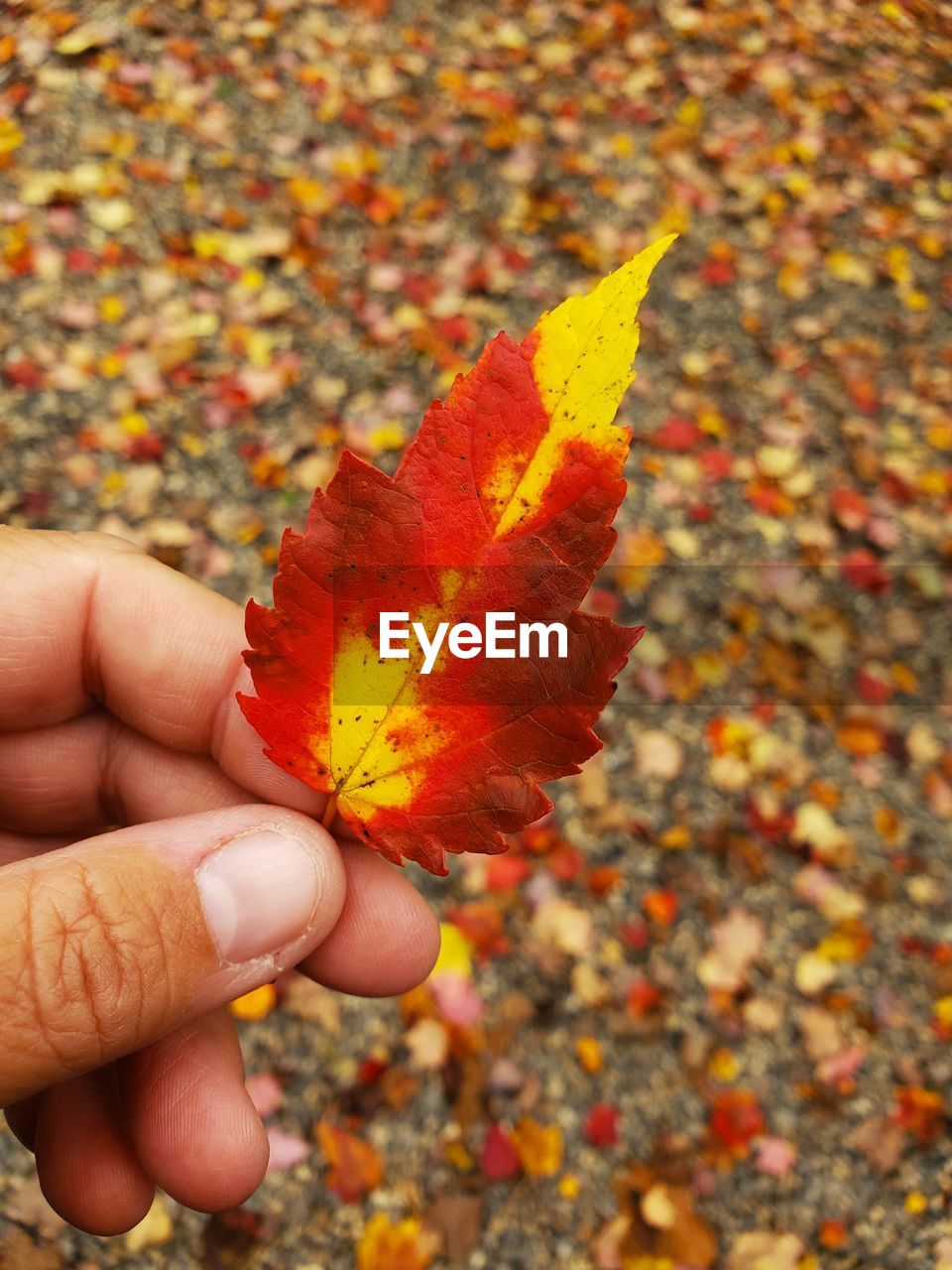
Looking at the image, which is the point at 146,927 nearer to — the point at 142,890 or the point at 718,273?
the point at 142,890

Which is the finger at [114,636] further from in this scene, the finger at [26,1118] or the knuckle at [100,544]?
the finger at [26,1118]

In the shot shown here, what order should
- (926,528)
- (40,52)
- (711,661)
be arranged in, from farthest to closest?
(40,52) < (926,528) < (711,661)

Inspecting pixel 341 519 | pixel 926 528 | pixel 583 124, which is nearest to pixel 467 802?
pixel 341 519

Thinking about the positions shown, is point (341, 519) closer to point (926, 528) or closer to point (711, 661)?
point (711, 661)

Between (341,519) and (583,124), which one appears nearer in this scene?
(341,519)

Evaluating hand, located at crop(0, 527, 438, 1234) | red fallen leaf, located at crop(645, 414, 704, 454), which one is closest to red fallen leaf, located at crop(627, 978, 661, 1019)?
hand, located at crop(0, 527, 438, 1234)

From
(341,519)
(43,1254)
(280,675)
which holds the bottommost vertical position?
(43,1254)

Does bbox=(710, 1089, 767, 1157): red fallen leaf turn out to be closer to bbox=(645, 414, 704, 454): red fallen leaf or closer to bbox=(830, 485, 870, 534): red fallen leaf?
bbox=(830, 485, 870, 534): red fallen leaf
